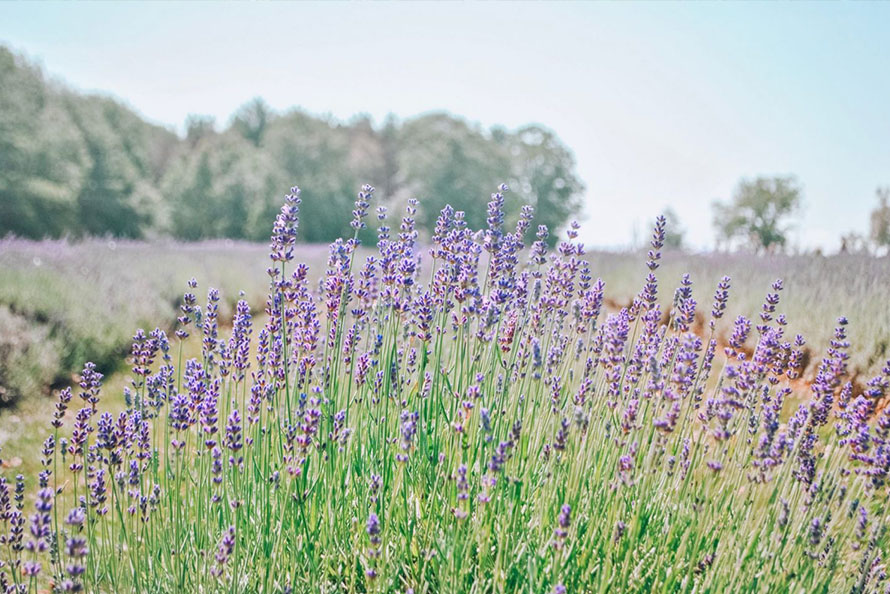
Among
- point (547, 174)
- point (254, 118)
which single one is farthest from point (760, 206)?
point (254, 118)

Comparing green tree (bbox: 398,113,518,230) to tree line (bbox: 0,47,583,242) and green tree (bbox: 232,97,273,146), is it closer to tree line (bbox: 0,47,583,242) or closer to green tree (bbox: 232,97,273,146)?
tree line (bbox: 0,47,583,242)

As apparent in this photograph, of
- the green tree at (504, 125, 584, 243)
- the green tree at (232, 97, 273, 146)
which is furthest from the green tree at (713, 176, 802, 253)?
the green tree at (232, 97, 273, 146)

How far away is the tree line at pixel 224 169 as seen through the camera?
59.9 feet

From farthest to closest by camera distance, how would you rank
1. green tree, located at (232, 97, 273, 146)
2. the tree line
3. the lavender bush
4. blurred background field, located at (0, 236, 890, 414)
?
green tree, located at (232, 97, 273, 146), the tree line, blurred background field, located at (0, 236, 890, 414), the lavender bush

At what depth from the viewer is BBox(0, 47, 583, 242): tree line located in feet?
59.9

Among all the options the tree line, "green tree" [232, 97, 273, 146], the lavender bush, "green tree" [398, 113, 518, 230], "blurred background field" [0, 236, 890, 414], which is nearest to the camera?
the lavender bush

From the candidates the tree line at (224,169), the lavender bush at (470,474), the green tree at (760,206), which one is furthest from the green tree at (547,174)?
the lavender bush at (470,474)

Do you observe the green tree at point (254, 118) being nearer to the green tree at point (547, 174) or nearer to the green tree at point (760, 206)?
the green tree at point (547, 174)

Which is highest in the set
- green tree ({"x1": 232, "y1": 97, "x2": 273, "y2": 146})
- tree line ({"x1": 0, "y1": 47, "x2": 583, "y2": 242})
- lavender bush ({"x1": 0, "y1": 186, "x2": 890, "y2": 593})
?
green tree ({"x1": 232, "y1": 97, "x2": 273, "y2": 146})

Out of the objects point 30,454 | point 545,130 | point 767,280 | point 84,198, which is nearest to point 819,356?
point 767,280

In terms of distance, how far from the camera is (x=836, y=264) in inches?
267

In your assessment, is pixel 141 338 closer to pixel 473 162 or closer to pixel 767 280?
pixel 767 280

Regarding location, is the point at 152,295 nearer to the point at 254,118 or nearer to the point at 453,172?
the point at 453,172

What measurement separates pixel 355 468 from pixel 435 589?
0.61 meters
